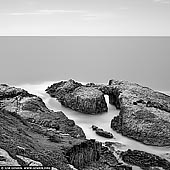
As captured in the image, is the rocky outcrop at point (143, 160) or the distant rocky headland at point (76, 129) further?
the rocky outcrop at point (143, 160)

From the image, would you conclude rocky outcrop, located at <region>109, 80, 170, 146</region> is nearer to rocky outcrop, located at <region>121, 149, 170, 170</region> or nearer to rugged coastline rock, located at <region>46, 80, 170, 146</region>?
rugged coastline rock, located at <region>46, 80, 170, 146</region>

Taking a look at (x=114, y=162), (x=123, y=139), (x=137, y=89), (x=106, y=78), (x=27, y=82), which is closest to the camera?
(x=114, y=162)

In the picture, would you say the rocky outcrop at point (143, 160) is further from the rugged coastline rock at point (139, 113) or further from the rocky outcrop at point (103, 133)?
the rocky outcrop at point (103, 133)

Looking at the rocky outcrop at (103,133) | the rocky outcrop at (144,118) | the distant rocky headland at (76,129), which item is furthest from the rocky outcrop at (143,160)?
the rocky outcrop at (103,133)

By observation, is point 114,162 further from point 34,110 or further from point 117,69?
point 117,69

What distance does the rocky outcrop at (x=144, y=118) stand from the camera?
25750 mm

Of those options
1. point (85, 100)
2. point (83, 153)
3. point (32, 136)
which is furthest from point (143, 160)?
point (85, 100)

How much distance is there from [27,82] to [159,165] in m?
40.8

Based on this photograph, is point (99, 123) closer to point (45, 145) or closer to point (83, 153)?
point (83, 153)

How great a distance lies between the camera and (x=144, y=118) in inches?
1076

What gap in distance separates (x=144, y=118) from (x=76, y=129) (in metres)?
6.31

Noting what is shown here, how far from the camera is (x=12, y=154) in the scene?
441 inches

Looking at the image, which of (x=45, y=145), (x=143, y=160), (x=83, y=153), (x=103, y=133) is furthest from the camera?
(x=103, y=133)

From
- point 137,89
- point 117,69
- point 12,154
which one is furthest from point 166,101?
point 117,69
